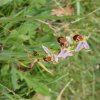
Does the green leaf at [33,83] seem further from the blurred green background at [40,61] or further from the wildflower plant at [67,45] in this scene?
the wildflower plant at [67,45]

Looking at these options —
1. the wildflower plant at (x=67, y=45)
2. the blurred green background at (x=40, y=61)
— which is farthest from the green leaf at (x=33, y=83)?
the wildflower plant at (x=67, y=45)

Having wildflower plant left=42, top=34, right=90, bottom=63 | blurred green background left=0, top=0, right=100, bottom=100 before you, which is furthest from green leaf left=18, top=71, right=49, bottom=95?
wildflower plant left=42, top=34, right=90, bottom=63

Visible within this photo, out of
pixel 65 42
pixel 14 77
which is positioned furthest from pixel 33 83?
pixel 65 42

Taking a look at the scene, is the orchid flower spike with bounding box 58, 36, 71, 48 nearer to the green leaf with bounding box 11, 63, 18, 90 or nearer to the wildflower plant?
the wildflower plant

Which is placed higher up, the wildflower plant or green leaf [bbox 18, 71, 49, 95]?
the wildflower plant

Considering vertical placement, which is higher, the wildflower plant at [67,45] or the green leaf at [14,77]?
the wildflower plant at [67,45]

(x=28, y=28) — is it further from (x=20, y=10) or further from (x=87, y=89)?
(x=87, y=89)

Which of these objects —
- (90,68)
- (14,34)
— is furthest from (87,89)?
(14,34)

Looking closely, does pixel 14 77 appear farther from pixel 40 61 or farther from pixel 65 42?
pixel 65 42
